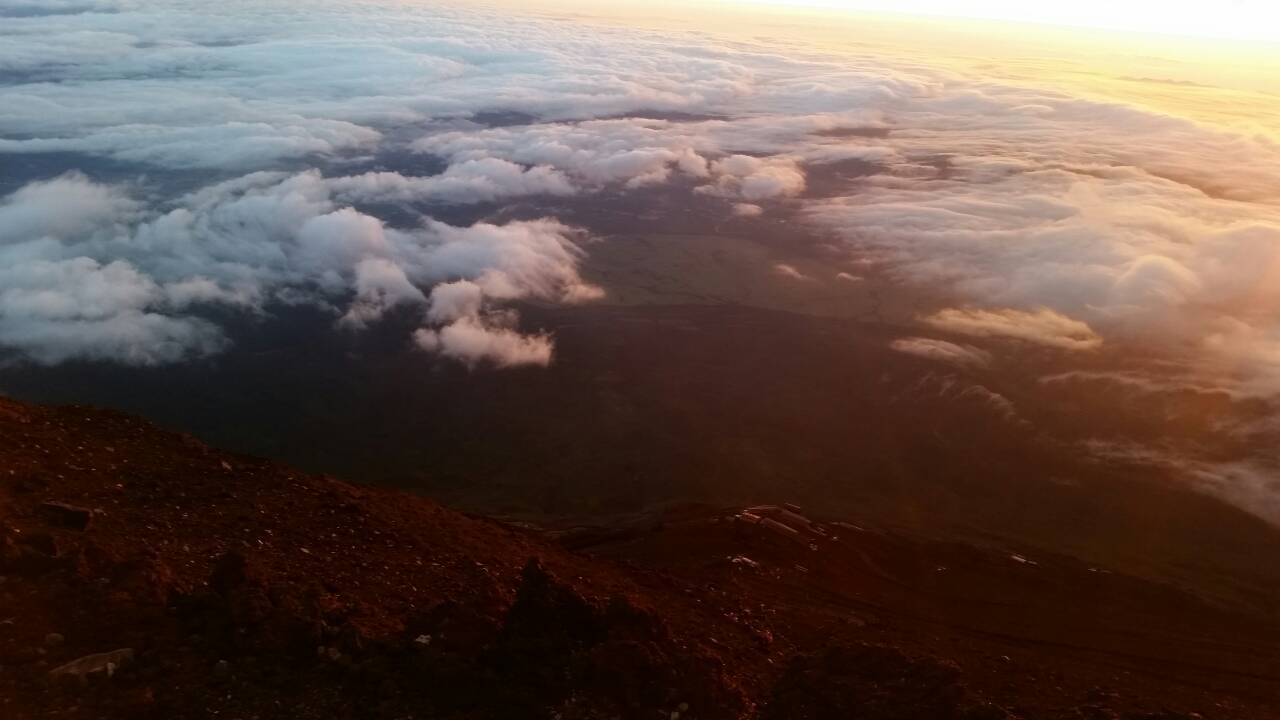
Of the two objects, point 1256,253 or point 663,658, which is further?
point 1256,253

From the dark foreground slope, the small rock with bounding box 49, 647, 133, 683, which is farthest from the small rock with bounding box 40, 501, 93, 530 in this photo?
the small rock with bounding box 49, 647, 133, 683

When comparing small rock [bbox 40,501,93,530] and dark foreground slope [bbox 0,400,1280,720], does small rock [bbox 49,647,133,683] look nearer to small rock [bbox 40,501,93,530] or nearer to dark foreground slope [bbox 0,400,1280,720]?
dark foreground slope [bbox 0,400,1280,720]

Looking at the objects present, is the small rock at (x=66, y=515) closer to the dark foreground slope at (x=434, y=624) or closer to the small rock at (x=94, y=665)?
the dark foreground slope at (x=434, y=624)

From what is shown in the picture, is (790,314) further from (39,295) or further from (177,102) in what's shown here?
(177,102)

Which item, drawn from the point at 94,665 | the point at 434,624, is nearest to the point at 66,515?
the point at 94,665

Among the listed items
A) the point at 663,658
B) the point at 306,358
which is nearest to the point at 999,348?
the point at 306,358

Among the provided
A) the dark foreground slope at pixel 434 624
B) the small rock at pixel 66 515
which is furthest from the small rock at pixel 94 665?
the small rock at pixel 66 515
